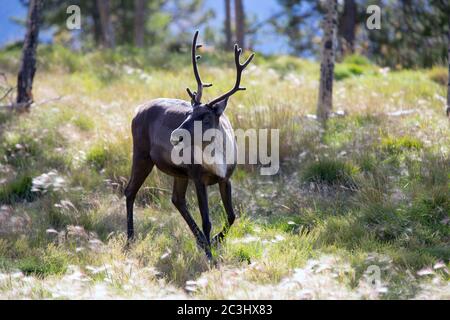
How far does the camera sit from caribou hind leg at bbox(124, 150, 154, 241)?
7082 millimetres

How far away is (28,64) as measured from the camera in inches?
430

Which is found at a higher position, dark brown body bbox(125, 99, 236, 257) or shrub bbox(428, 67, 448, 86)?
shrub bbox(428, 67, 448, 86)

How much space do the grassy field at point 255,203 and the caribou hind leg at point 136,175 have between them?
→ 0.21m

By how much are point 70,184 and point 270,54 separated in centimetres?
980

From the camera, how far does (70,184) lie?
8.62 meters

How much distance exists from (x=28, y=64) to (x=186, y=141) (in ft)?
19.1

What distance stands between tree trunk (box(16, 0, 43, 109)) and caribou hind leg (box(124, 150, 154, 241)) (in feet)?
14.4

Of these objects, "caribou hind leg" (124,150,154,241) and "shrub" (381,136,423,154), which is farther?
"shrub" (381,136,423,154)

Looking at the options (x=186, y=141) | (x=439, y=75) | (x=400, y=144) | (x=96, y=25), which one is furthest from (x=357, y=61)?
(x=96, y=25)

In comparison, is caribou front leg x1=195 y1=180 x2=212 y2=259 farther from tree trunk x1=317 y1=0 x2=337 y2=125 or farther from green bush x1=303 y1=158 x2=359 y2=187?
tree trunk x1=317 y1=0 x2=337 y2=125

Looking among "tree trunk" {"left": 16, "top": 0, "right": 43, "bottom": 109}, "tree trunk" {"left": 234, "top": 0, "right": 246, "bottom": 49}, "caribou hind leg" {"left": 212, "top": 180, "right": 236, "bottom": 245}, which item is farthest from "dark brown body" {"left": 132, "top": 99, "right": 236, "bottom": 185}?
"tree trunk" {"left": 234, "top": 0, "right": 246, "bottom": 49}

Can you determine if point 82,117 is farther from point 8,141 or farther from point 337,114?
point 337,114

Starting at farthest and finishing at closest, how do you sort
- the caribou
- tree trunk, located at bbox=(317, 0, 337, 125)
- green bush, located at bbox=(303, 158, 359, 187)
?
tree trunk, located at bbox=(317, 0, 337, 125) < green bush, located at bbox=(303, 158, 359, 187) < the caribou

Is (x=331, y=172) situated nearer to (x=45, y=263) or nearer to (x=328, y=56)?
(x=328, y=56)
